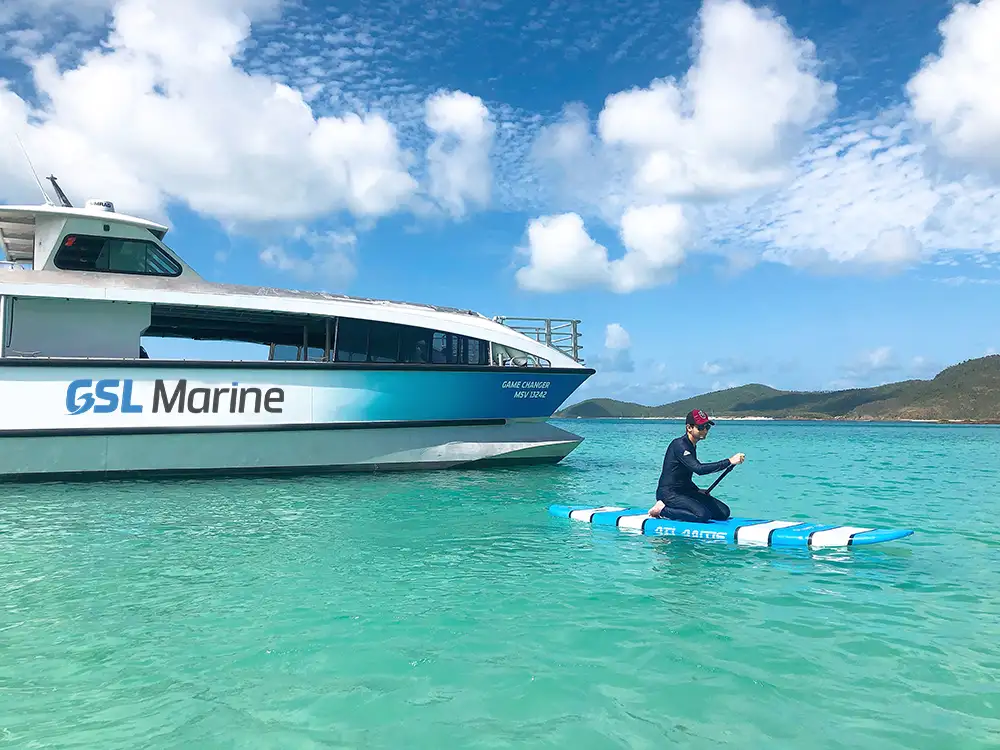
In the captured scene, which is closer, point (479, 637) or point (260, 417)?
→ point (479, 637)

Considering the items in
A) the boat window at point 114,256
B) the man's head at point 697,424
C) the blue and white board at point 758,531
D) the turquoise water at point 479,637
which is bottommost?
the turquoise water at point 479,637

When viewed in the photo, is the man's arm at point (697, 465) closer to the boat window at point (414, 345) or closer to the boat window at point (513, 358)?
the boat window at point (513, 358)

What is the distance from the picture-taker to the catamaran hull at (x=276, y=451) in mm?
13141

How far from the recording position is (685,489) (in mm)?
9125

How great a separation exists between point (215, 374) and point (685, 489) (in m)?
9.79

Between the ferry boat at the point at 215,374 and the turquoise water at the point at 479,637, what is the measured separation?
3991mm

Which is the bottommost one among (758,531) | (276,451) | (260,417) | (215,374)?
(758,531)

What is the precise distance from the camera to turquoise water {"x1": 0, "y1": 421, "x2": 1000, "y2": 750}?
12.2 ft

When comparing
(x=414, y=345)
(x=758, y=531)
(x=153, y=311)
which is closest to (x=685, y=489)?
(x=758, y=531)

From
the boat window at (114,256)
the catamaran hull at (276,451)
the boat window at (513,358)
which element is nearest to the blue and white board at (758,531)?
the catamaran hull at (276,451)

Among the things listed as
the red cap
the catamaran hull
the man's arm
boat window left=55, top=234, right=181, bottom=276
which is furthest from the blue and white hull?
the red cap

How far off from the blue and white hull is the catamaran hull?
22 millimetres

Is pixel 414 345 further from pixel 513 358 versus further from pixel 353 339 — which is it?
pixel 513 358

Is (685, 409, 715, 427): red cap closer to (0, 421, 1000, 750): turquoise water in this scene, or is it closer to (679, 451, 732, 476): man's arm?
(679, 451, 732, 476): man's arm
